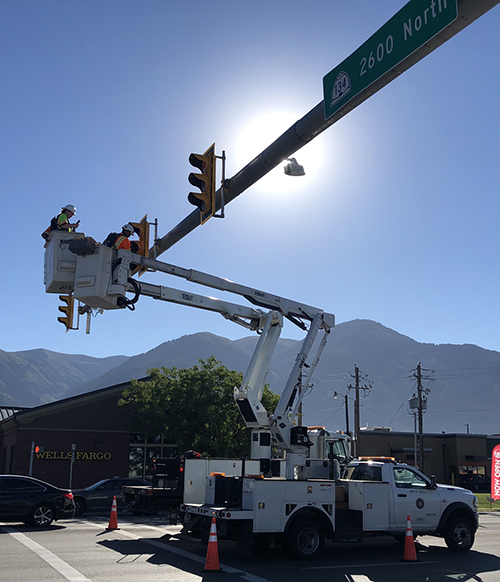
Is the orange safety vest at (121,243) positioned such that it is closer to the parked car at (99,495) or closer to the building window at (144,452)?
the parked car at (99,495)

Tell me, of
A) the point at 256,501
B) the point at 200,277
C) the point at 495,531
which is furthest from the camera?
the point at 495,531

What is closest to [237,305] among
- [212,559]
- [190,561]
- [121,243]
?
[121,243]

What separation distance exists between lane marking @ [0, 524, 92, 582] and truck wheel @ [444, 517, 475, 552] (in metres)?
8.47

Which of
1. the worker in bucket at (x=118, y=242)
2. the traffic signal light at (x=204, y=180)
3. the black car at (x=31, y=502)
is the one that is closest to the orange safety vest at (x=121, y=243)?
the worker in bucket at (x=118, y=242)

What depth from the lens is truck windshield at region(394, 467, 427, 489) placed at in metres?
14.7

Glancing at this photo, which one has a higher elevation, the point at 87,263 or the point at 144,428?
the point at 87,263

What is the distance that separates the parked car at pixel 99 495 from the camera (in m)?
23.5

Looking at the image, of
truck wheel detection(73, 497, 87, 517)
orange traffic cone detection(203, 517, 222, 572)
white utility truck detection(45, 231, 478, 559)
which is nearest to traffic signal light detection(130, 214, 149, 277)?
white utility truck detection(45, 231, 478, 559)

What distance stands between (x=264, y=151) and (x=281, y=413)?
10.2m

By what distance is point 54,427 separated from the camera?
38.1 metres

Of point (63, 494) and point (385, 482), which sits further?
point (63, 494)

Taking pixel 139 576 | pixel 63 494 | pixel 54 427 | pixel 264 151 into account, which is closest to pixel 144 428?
pixel 54 427

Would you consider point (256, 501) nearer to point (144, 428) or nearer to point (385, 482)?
point (385, 482)

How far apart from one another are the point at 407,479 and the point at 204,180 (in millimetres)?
9720
